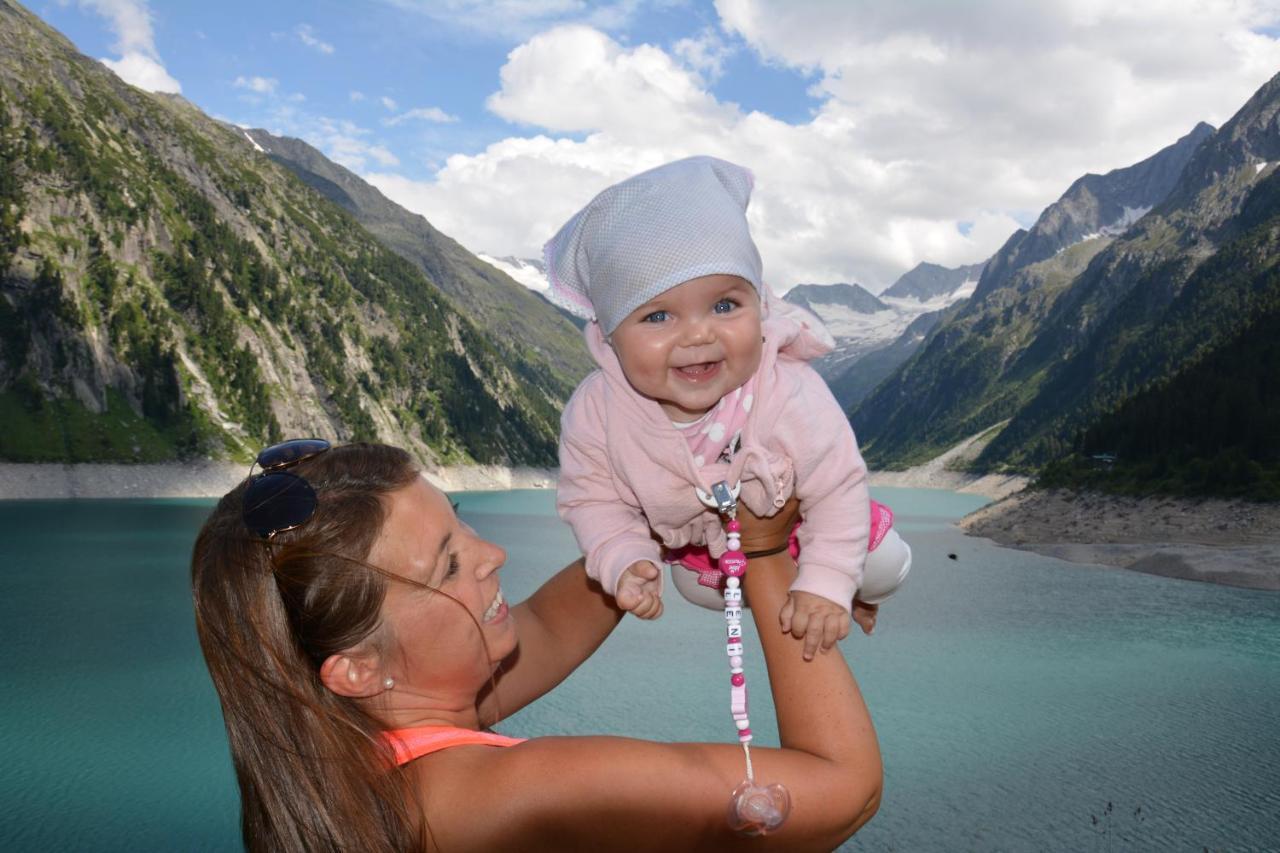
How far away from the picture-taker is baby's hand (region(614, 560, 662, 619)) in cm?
243

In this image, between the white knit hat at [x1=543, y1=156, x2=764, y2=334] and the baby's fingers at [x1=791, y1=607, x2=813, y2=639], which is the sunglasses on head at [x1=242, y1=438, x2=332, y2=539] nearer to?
the white knit hat at [x1=543, y1=156, x2=764, y2=334]

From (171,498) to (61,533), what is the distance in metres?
37.9

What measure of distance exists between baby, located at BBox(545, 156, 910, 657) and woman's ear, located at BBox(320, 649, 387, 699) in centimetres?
67

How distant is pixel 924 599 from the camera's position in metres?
40.1

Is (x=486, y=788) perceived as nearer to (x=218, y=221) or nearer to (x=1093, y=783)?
(x=1093, y=783)

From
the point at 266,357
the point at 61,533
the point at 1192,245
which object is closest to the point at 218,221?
the point at 266,357

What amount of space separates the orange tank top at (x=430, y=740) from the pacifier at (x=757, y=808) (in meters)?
0.52

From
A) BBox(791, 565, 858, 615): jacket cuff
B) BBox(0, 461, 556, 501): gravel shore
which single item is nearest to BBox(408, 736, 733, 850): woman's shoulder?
BBox(791, 565, 858, 615): jacket cuff

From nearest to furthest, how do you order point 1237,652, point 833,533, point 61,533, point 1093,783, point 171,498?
point 833,533
point 1093,783
point 1237,652
point 61,533
point 171,498

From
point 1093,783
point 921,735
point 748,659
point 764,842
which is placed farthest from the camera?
point 748,659

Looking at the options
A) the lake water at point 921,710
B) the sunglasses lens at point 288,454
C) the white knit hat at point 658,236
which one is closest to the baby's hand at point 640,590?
the white knit hat at point 658,236

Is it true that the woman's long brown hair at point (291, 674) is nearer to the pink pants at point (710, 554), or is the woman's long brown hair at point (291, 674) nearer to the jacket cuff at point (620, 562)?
the jacket cuff at point (620, 562)

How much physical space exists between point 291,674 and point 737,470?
1.24 m

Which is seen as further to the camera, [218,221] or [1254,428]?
[218,221]
